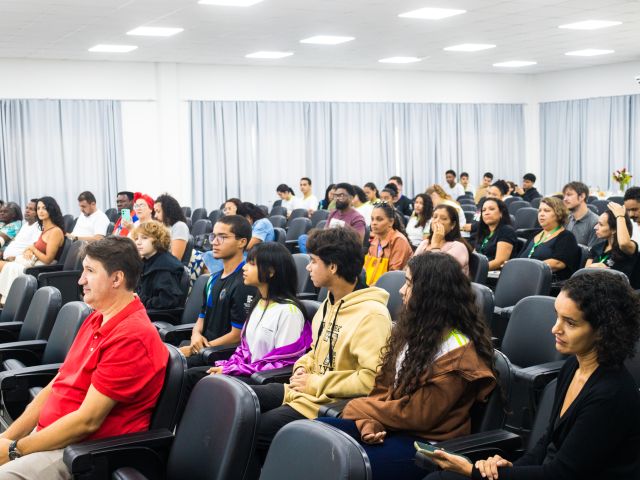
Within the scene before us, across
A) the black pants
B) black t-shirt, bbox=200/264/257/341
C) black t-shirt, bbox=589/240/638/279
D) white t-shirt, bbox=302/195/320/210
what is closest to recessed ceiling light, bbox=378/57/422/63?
white t-shirt, bbox=302/195/320/210

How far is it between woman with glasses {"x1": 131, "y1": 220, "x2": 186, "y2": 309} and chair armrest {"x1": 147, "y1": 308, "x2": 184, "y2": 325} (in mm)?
36

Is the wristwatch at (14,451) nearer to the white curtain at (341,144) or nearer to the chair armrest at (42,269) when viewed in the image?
the chair armrest at (42,269)

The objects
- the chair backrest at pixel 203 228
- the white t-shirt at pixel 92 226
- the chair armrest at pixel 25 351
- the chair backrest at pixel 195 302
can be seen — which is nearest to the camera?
the chair armrest at pixel 25 351

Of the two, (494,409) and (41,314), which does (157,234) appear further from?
(494,409)

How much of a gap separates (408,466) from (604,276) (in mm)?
866

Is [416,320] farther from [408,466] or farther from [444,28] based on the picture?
[444,28]

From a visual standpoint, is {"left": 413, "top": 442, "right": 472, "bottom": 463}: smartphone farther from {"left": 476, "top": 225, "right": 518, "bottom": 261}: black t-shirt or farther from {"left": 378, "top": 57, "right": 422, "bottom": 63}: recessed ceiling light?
{"left": 378, "top": 57, "right": 422, "bottom": 63}: recessed ceiling light

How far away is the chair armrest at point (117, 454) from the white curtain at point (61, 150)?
1091 cm

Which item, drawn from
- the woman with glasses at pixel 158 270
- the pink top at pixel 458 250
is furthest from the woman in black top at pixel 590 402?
the woman with glasses at pixel 158 270

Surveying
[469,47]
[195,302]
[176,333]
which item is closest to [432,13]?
[469,47]

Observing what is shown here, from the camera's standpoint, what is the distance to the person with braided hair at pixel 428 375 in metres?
2.60

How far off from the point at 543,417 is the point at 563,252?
340cm

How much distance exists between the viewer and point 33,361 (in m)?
4.27

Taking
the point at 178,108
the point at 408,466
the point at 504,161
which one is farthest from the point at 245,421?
the point at 504,161
